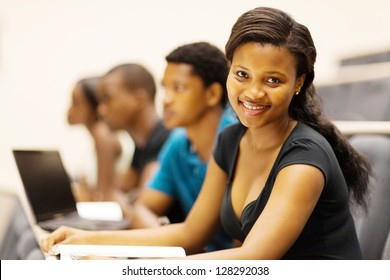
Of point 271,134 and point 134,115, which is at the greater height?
point 271,134

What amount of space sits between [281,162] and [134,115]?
135 cm

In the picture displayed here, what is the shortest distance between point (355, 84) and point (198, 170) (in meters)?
0.79

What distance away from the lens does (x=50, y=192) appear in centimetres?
149

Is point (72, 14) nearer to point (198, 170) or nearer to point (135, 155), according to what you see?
point (135, 155)

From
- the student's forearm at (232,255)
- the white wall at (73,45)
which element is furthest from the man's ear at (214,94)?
the student's forearm at (232,255)

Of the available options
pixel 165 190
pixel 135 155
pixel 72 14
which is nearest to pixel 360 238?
pixel 165 190

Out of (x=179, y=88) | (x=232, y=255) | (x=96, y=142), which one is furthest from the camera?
(x=96, y=142)

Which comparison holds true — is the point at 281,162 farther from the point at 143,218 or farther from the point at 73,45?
the point at 73,45

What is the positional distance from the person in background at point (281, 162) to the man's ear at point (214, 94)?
337 mm

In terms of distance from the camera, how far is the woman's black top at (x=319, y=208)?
93 cm

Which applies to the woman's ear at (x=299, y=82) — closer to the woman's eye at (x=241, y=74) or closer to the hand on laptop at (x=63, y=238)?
the woman's eye at (x=241, y=74)

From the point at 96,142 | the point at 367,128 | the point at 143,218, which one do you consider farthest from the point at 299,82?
the point at 96,142

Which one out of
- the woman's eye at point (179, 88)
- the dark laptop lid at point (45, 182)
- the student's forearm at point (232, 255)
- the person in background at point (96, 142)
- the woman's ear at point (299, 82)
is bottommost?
the person in background at point (96, 142)
